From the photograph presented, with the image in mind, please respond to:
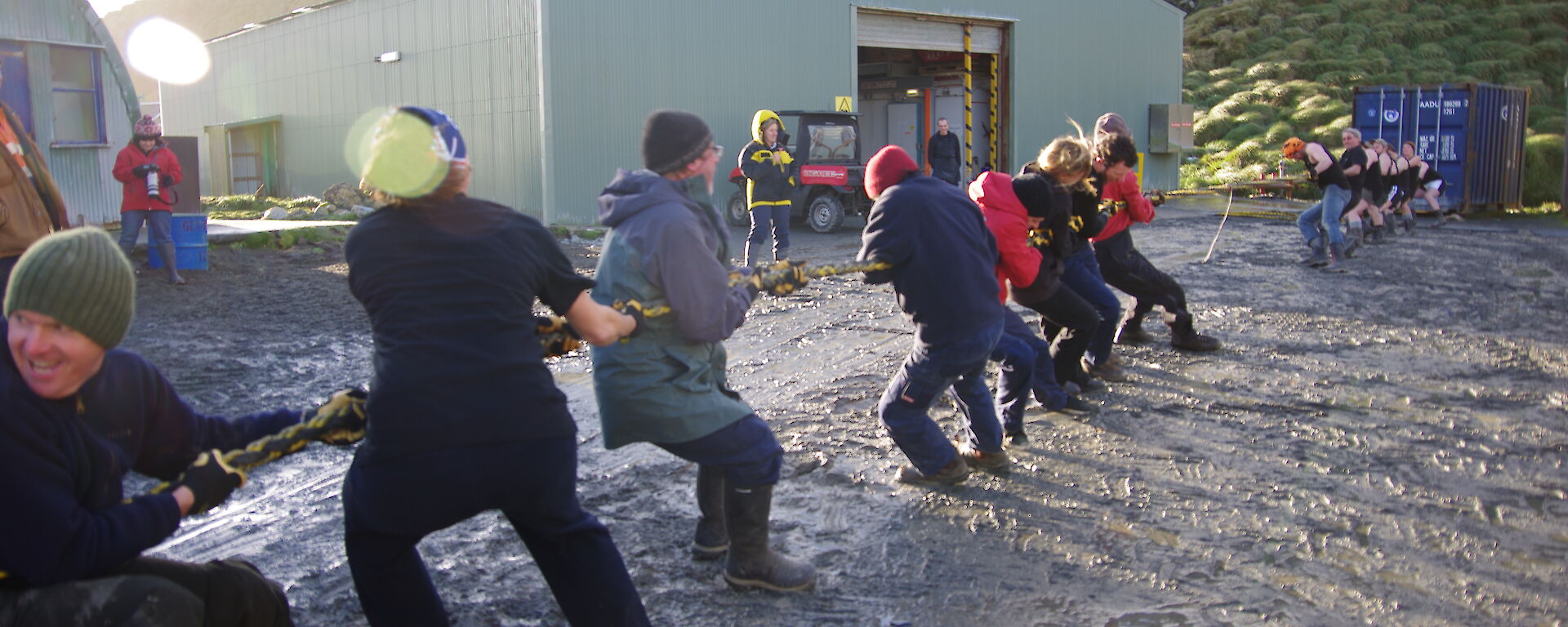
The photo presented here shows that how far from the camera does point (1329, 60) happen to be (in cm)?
3197

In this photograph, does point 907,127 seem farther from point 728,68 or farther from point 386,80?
point 386,80

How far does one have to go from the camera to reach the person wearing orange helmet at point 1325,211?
12.0 m

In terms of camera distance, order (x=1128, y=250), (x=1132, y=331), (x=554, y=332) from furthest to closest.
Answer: (x=1132, y=331), (x=1128, y=250), (x=554, y=332)

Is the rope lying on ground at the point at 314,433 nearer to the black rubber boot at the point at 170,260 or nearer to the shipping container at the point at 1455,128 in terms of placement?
the black rubber boot at the point at 170,260

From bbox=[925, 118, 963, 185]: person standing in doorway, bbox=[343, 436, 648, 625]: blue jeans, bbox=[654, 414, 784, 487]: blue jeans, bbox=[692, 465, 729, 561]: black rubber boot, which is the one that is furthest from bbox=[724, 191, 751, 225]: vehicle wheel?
bbox=[343, 436, 648, 625]: blue jeans

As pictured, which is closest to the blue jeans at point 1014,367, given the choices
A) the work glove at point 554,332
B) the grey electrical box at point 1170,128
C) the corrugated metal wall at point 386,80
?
the work glove at point 554,332

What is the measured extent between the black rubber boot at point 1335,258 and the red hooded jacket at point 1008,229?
8.19 meters

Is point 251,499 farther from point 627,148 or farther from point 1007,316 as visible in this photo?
point 627,148

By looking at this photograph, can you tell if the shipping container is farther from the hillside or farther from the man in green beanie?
the man in green beanie

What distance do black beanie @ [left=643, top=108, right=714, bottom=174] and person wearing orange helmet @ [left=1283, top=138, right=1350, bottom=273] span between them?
10.1 m

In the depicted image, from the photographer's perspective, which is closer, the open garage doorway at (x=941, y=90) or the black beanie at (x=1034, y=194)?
the black beanie at (x=1034, y=194)

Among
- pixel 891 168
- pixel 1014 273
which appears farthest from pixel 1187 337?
pixel 891 168

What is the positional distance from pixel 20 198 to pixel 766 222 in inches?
294

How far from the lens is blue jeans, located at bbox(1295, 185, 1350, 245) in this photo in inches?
482
